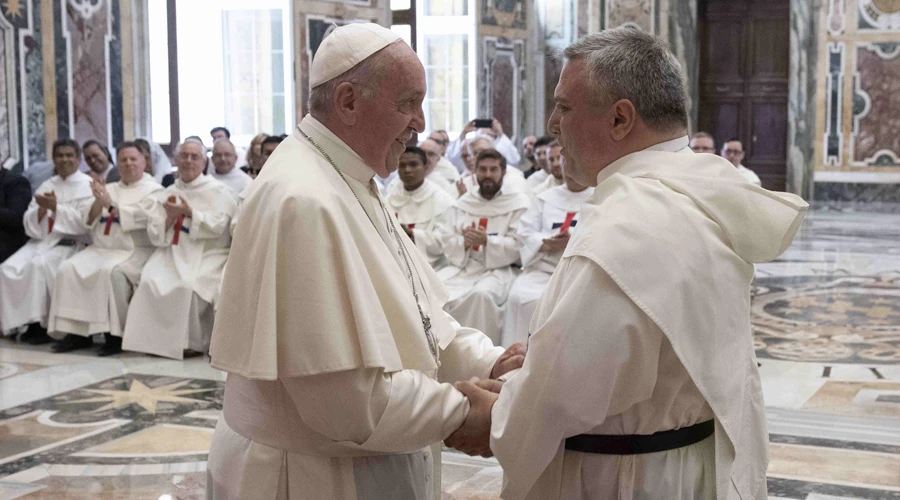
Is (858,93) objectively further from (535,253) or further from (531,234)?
(535,253)

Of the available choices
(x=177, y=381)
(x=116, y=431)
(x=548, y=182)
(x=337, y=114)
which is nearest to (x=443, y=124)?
(x=548, y=182)

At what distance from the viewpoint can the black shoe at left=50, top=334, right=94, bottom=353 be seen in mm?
7929

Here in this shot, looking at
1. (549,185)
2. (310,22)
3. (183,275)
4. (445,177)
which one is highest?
(310,22)

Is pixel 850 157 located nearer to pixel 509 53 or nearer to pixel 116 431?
pixel 509 53

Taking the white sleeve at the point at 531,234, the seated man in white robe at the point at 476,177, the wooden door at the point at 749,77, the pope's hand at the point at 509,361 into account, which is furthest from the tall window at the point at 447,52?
the pope's hand at the point at 509,361

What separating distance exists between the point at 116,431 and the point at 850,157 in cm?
1482

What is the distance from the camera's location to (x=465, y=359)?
2.85 m

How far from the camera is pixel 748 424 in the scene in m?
2.24

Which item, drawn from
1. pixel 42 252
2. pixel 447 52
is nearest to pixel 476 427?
pixel 42 252

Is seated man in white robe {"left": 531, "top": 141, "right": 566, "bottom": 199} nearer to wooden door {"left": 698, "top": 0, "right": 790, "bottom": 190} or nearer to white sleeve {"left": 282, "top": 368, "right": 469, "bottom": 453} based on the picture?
white sleeve {"left": 282, "top": 368, "right": 469, "bottom": 453}

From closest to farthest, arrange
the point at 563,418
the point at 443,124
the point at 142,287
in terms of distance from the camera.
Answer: the point at 563,418 < the point at 142,287 < the point at 443,124

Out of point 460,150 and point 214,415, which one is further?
point 460,150

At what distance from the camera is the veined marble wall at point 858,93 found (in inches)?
671

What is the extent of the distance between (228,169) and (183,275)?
1614mm
